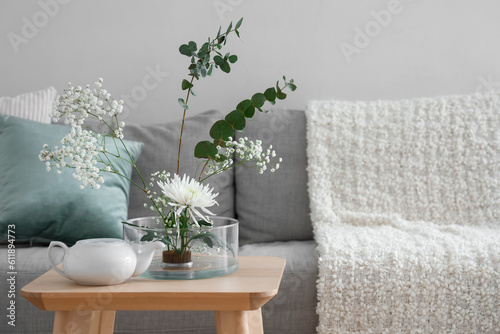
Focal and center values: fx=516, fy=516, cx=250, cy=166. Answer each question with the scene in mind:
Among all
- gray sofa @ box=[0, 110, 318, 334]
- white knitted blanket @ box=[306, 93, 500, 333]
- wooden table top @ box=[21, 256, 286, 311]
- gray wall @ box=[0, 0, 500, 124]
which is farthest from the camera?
gray wall @ box=[0, 0, 500, 124]

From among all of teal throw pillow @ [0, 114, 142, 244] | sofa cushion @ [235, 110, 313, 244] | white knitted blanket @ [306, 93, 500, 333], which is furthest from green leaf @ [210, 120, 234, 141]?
sofa cushion @ [235, 110, 313, 244]

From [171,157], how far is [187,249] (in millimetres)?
864

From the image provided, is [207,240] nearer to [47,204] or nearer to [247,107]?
[247,107]

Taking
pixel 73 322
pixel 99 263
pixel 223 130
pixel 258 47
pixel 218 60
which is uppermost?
pixel 258 47

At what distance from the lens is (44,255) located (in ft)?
4.60

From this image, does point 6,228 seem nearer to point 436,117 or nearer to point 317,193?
point 317,193

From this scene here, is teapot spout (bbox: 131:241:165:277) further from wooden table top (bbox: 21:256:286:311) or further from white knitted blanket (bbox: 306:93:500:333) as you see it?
white knitted blanket (bbox: 306:93:500:333)

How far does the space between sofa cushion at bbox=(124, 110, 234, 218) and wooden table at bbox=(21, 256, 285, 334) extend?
2.73 ft

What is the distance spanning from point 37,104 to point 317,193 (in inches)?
40.2

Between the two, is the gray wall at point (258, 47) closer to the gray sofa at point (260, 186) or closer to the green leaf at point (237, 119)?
the gray sofa at point (260, 186)

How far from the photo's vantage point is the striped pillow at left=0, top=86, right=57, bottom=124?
5.83 feet

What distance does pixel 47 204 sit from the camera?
1.50 metres

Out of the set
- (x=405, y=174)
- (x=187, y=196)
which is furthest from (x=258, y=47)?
(x=187, y=196)

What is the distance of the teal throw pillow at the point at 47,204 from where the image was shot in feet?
4.92
